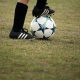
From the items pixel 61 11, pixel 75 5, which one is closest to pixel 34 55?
pixel 61 11

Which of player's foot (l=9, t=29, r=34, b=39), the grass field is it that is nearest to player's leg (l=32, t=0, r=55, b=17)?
player's foot (l=9, t=29, r=34, b=39)

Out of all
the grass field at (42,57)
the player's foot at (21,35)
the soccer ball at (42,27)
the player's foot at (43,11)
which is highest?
the player's foot at (43,11)

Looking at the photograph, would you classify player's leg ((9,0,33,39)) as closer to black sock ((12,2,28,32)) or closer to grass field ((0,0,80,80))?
black sock ((12,2,28,32))

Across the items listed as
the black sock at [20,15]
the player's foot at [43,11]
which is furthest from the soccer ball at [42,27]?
the black sock at [20,15]

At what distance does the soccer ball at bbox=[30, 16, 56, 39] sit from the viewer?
314 inches

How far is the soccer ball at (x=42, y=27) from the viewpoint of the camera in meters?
7.97

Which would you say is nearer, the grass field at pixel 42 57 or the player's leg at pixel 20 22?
the grass field at pixel 42 57

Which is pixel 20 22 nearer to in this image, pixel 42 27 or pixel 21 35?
pixel 21 35

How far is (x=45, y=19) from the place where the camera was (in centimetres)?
801

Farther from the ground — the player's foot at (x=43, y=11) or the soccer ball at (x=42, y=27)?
the player's foot at (x=43, y=11)

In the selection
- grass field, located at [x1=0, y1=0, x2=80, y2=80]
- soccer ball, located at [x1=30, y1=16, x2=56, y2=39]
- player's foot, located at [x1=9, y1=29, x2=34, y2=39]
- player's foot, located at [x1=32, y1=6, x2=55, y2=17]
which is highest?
player's foot, located at [x1=32, y1=6, x2=55, y2=17]

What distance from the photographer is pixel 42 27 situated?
314 inches

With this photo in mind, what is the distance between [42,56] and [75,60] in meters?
0.51

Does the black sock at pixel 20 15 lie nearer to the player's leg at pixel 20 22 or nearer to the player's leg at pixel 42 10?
the player's leg at pixel 20 22
